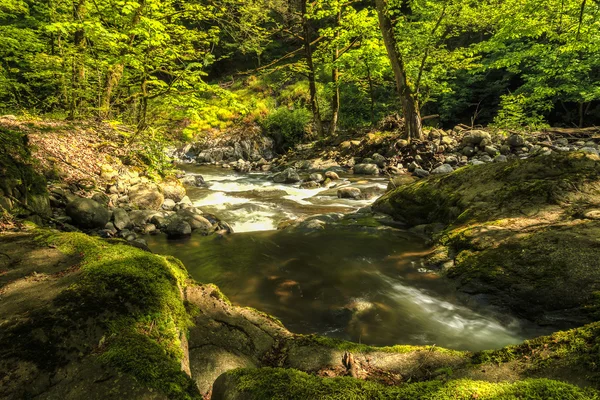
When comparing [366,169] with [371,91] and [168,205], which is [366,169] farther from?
[168,205]

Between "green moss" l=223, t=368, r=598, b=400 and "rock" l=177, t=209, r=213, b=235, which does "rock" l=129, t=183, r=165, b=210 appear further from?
"green moss" l=223, t=368, r=598, b=400

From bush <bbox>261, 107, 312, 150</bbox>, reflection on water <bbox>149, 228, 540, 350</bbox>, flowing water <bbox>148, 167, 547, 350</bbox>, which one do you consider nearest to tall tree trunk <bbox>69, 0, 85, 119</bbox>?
flowing water <bbox>148, 167, 547, 350</bbox>

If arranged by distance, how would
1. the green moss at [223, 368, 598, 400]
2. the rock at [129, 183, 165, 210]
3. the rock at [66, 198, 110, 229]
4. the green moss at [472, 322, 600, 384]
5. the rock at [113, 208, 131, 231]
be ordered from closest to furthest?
the green moss at [223, 368, 598, 400] → the green moss at [472, 322, 600, 384] → the rock at [66, 198, 110, 229] → the rock at [113, 208, 131, 231] → the rock at [129, 183, 165, 210]

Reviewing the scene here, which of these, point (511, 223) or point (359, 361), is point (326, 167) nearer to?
point (511, 223)

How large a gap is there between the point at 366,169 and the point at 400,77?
3792mm

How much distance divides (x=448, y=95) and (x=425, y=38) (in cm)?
832

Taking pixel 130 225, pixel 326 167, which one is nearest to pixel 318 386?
pixel 130 225

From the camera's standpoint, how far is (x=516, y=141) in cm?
1361

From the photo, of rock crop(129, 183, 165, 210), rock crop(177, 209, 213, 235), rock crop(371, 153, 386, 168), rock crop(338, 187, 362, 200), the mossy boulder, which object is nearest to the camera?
the mossy boulder

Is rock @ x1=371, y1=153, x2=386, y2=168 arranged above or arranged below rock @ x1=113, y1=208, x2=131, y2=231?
above

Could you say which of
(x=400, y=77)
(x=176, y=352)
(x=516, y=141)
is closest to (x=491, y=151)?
(x=516, y=141)

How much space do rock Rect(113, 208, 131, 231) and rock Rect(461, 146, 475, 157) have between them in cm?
1297

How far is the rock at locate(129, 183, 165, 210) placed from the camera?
8.52 m

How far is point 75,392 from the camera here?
141 centimetres
